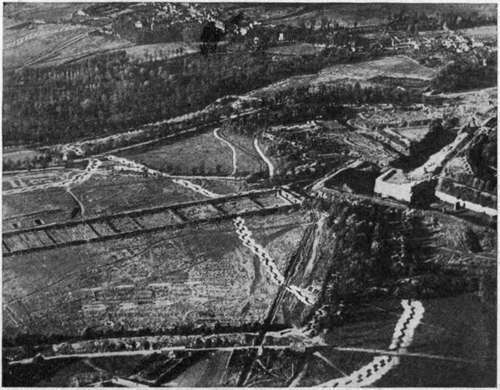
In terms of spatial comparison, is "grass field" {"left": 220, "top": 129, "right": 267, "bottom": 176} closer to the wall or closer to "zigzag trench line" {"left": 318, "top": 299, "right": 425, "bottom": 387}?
the wall

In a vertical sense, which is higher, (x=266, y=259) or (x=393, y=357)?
(x=266, y=259)

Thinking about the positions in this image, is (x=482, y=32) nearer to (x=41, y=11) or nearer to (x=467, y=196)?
(x=467, y=196)

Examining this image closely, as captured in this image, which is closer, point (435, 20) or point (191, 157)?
point (191, 157)

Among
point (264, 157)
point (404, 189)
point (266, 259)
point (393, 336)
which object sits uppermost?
point (264, 157)

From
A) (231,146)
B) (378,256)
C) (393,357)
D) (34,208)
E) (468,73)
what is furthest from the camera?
(468,73)

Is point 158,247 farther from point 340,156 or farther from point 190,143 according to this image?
point 340,156

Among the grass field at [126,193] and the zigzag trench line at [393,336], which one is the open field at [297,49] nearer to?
the grass field at [126,193]

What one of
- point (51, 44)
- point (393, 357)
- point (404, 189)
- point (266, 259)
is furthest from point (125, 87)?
point (393, 357)
